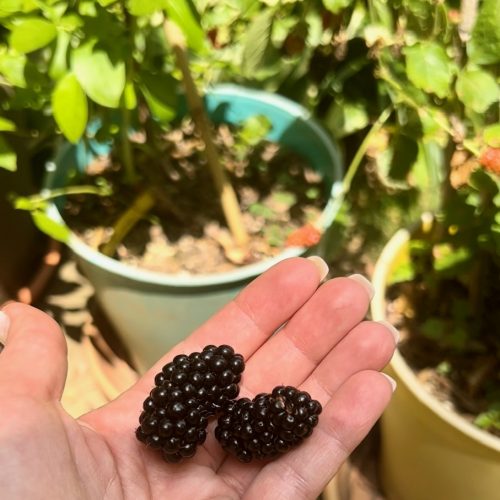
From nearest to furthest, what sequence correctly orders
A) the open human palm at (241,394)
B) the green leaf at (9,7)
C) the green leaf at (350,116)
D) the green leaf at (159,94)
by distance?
the open human palm at (241,394) → the green leaf at (9,7) → the green leaf at (159,94) → the green leaf at (350,116)

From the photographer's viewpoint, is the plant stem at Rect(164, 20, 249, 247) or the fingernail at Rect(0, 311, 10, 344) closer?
the fingernail at Rect(0, 311, 10, 344)

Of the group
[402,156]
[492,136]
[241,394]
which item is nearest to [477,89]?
[492,136]

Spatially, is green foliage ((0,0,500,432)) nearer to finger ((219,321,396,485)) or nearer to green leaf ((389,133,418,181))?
green leaf ((389,133,418,181))

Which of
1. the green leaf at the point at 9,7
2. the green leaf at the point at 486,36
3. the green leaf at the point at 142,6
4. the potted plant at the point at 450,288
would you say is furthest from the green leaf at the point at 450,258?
the green leaf at the point at 9,7

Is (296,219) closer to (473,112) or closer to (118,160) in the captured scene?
(118,160)

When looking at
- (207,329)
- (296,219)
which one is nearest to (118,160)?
(296,219)

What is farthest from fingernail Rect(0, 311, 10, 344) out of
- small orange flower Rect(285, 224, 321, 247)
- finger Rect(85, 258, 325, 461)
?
small orange flower Rect(285, 224, 321, 247)

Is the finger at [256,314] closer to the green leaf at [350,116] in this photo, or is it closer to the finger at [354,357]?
the finger at [354,357]
